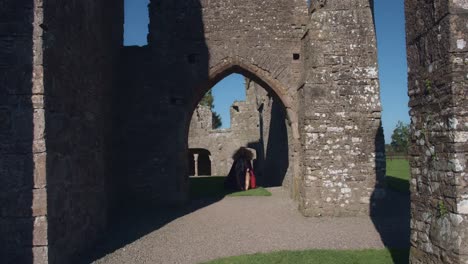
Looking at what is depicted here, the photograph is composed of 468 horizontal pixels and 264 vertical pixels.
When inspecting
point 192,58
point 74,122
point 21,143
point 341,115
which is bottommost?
point 21,143

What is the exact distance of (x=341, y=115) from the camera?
7.81 m

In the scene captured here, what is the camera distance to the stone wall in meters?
2.93

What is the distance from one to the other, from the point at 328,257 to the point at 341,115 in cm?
376

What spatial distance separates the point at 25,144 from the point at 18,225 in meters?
0.89

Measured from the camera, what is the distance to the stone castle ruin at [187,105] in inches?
128

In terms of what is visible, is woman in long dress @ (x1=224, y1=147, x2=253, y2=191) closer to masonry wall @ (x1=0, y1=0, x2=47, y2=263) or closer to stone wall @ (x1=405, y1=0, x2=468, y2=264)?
masonry wall @ (x1=0, y1=0, x2=47, y2=263)

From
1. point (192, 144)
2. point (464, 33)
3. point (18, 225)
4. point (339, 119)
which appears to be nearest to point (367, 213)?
point (339, 119)

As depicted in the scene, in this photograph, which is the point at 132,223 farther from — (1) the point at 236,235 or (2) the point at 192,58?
(2) the point at 192,58

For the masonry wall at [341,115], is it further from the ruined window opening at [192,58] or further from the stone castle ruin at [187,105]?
the ruined window opening at [192,58]

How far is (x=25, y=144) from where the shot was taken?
13.7 feet

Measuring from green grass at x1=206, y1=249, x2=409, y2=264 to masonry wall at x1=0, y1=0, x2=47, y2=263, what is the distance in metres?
2.17

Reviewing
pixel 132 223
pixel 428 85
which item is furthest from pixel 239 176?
pixel 428 85

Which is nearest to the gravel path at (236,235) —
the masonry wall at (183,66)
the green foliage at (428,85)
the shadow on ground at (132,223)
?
the shadow on ground at (132,223)

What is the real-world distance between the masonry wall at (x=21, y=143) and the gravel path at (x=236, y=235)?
1.14m
